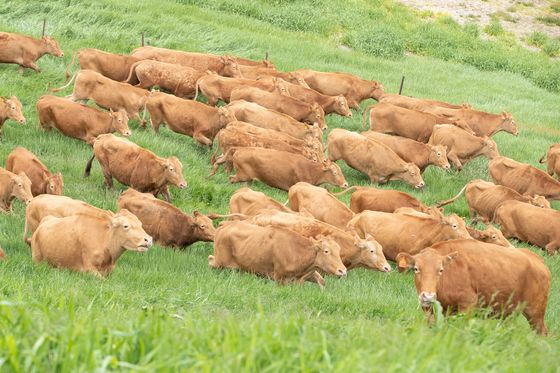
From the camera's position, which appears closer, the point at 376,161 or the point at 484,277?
the point at 484,277

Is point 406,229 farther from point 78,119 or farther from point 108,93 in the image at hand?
point 108,93

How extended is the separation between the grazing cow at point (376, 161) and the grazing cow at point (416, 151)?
1.93 ft

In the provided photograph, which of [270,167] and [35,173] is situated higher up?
[35,173]

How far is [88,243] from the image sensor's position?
39.6 ft

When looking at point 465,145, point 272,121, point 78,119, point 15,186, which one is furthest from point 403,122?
point 15,186

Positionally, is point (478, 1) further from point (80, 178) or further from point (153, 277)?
point (153, 277)

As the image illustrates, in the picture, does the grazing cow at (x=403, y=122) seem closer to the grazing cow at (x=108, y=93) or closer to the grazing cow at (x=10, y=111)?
the grazing cow at (x=108, y=93)

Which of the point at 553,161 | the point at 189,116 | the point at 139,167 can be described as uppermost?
the point at 139,167

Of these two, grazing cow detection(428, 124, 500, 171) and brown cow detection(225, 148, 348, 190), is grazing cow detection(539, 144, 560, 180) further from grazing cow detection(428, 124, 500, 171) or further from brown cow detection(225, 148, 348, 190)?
brown cow detection(225, 148, 348, 190)

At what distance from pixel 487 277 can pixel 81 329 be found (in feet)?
19.9

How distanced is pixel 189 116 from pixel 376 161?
153 inches

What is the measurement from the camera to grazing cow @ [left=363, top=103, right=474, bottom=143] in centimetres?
2255

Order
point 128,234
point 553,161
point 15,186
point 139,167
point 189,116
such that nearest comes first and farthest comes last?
point 128,234 → point 15,186 → point 139,167 → point 189,116 → point 553,161

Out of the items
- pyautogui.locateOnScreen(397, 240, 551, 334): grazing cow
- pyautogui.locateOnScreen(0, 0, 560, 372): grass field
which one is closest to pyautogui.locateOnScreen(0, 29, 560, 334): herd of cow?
pyautogui.locateOnScreen(397, 240, 551, 334): grazing cow
